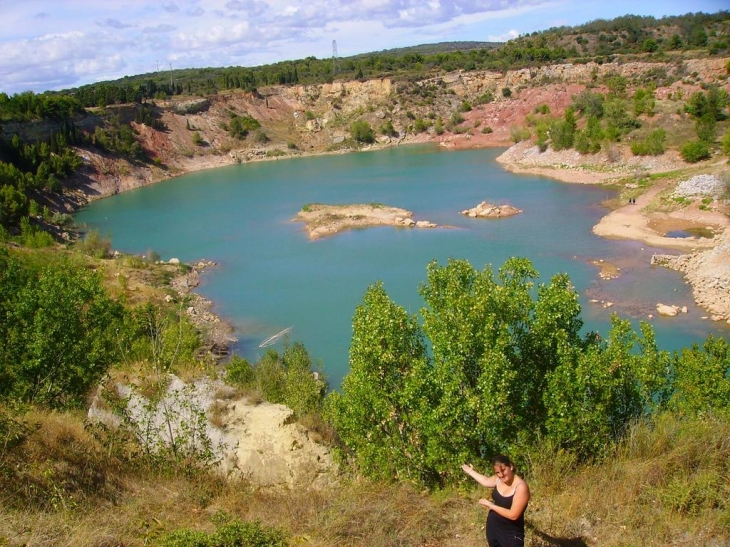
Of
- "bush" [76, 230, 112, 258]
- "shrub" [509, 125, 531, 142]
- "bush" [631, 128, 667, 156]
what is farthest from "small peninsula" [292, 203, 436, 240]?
"shrub" [509, 125, 531, 142]

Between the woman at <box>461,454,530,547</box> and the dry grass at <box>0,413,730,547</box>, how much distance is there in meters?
1.27

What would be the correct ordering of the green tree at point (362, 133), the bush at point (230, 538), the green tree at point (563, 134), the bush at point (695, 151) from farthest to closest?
1. the green tree at point (362, 133)
2. the green tree at point (563, 134)
3. the bush at point (695, 151)
4. the bush at point (230, 538)

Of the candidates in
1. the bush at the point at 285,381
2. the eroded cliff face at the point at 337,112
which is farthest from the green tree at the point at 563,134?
the bush at the point at 285,381

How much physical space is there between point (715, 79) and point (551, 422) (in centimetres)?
6231

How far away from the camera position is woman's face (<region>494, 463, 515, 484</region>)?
238 inches

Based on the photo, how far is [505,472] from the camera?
6.05m

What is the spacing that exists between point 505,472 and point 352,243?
30.6 m

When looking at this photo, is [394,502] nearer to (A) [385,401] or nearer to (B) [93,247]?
(A) [385,401]

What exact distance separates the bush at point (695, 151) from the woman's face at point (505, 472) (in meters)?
44.1

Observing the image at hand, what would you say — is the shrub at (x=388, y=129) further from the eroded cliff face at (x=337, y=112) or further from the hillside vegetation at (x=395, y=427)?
the hillside vegetation at (x=395, y=427)

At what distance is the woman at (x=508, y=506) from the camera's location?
19.7 ft

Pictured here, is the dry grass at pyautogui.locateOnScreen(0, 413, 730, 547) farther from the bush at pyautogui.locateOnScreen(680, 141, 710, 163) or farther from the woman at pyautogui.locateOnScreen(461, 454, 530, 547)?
the bush at pyautogui.locateOnScreen(680, 141, 710, 163)

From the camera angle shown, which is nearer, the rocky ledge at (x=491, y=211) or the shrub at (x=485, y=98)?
the rocky ledge at (x=491, y=211)

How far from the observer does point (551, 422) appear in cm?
866
